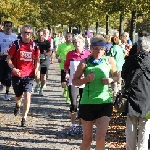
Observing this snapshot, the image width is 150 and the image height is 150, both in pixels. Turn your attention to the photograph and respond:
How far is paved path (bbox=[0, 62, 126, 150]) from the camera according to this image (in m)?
8.17

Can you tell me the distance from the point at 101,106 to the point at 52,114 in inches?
204

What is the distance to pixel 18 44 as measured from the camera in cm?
943

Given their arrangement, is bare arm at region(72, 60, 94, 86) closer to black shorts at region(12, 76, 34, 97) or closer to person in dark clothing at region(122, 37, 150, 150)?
person in dark clothing at region(122, 37, 150, 150)

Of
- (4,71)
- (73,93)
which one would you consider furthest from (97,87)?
(4,71)

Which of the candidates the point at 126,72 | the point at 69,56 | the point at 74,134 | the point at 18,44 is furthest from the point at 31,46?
the point at 126,72

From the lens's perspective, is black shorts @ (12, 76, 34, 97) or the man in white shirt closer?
black shorts @ (12, 76, 34, 97)

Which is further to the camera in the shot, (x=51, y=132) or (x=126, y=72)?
(x=51, y=132)

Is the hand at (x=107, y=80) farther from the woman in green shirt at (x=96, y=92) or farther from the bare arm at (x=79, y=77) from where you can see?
the bare arm at (x=79, y=77)

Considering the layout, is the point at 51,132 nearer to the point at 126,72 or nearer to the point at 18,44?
the point at 18,44

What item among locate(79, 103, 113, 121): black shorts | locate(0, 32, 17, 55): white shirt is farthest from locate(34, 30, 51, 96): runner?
locate(79, 103, 113, 121): black shorts

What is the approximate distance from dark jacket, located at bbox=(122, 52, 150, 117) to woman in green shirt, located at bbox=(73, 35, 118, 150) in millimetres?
262

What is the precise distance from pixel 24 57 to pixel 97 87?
3510 mm

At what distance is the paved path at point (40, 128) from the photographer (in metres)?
8.17

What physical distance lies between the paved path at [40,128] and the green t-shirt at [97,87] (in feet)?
6.38
